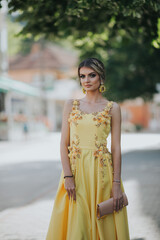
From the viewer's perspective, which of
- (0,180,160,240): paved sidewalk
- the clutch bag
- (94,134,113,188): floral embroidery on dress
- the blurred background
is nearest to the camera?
the clutch bag

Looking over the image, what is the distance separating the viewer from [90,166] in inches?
126

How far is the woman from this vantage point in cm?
314

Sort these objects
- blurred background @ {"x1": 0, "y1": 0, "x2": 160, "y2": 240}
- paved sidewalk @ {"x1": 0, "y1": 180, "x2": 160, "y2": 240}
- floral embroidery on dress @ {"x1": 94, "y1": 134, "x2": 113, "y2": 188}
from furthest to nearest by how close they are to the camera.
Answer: blurred background @ {"x1": 0, "y1": 0, "x2": 160, "y2": 240} → paved sidewalk @ {"x1": 0, "y1": 180, "x2": 160, "y2": 240} → floral embroidery on dress @ {"x1": 94, "y1": 134, "x2": 113, "y2": 188}

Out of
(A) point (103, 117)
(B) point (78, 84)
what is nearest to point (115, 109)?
(A) point (103, 117)

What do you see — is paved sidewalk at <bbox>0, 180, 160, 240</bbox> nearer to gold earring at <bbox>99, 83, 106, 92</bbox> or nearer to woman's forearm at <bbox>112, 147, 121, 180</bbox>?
woman's forearm at <bbox>112, 147, 121, 180</bbox>

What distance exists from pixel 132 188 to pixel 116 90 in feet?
34.6

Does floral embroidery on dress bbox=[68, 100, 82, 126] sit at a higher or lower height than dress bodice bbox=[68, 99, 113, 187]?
higher

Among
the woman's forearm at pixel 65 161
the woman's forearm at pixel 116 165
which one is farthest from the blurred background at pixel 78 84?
the woman's forearm at pixel 65 161

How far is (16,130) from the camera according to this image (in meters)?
24.7

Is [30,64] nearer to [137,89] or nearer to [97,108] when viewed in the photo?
[137,89]

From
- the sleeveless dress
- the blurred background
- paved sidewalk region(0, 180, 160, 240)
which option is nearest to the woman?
the sleeveless dress

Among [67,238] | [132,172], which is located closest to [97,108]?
[67,238]

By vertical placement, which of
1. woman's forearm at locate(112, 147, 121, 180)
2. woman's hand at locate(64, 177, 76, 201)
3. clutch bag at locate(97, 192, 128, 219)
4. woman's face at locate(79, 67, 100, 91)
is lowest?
clutch bag at locate(97, 192, 128, 219)

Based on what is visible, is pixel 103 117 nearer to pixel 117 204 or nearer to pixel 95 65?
pixel 95 65
